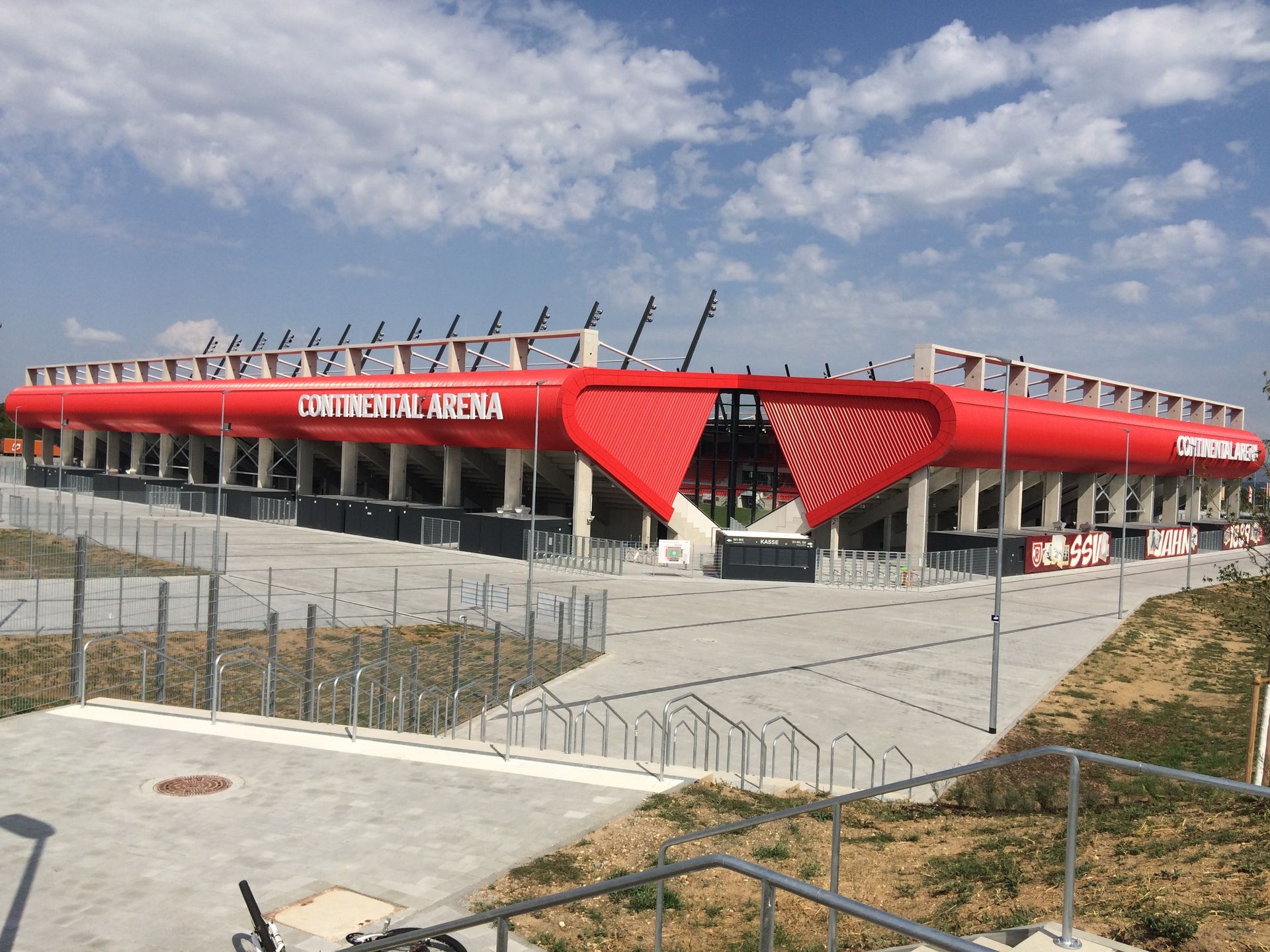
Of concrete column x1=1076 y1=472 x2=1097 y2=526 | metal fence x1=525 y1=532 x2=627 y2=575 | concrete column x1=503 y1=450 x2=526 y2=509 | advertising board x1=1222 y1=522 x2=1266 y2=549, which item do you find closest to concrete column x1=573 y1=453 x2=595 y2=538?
metal fence x1=525 y1=532 x2=627 y2=575

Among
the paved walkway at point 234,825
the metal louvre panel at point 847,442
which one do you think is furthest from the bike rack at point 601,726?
the metal louvre panel at point 847,442

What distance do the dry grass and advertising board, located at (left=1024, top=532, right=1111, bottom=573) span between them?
37266 millimetres

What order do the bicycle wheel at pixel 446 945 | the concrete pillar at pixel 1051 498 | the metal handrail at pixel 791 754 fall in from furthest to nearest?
the concrete pillar at pixel 1051 498 → the metal handrail at pixel 791 754 → the bicycle wheel at pixel 446 945

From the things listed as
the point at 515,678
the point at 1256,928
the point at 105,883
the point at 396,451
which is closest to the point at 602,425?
the point at 396,451

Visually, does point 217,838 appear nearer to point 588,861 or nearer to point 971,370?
point 588,861

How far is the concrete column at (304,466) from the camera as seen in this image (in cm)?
6481

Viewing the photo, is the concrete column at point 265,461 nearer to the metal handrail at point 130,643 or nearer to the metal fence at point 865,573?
the metal fence at point 865,573

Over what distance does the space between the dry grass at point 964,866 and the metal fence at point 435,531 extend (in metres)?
38.2

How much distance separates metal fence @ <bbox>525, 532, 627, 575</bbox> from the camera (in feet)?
148

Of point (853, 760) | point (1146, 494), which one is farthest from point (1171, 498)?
point (853, 760)

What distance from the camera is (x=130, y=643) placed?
17.3 m

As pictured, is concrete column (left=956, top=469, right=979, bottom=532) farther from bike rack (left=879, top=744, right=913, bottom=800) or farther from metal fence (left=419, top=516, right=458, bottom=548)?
bike rack (left=879, top=744, right=913, bottom=800)

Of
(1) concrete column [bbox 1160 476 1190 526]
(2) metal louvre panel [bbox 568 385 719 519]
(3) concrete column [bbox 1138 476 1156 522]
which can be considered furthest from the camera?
(1) concrete column [bbox 1160 476 1190 526]

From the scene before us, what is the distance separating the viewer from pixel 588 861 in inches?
399
